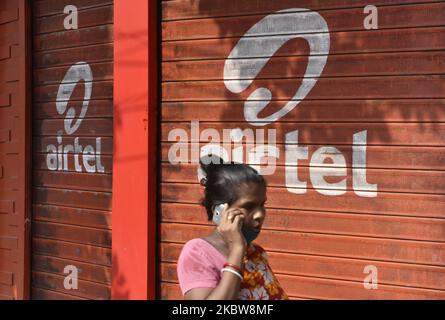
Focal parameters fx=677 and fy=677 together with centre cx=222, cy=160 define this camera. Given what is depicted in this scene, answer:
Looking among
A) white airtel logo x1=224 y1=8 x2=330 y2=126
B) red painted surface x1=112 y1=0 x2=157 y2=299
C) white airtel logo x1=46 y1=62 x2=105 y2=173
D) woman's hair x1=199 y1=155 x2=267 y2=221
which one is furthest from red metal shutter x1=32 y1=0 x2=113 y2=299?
woman's hair x1=199 y1=155 x2=267 y2=221

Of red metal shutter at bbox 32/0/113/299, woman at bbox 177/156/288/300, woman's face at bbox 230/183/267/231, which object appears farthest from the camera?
red metal shutter at bbox 32/0/113/299

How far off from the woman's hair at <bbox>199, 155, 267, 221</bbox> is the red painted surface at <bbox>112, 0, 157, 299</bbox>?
2947 millimetres

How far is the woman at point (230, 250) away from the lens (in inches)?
93.4

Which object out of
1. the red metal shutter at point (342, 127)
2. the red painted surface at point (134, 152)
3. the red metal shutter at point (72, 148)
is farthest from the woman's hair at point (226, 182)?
the red metal shutter at point (72, 148)

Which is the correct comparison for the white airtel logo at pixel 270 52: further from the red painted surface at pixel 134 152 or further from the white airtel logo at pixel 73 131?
the white airtel logo at pixel 73 131

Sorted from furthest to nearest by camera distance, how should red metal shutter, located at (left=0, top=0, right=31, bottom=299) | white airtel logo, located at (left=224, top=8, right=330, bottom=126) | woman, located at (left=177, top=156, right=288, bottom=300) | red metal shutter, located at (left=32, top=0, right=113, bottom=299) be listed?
1. red metal shutter, located at (left=0, top=0, right=31, bottom=299)
2. red metal shutter, located at (left=32, top=0, right=113, bottom=299)
3. white airtel logo, located at (left=224, top=8, right=330, bottom=126)
4. woman, located at (left=177, top=156, right=288, bottom=300)

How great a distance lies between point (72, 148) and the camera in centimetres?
632

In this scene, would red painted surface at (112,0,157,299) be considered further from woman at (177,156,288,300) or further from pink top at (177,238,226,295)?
pink top at (177,238,226,295)

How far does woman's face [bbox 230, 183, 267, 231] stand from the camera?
250 centimetres

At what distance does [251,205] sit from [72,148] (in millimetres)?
4104

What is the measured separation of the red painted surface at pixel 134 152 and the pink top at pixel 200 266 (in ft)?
10.1

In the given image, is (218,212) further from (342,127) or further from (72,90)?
(72,90)

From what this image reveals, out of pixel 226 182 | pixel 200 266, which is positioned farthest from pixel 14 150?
pixel 200 266

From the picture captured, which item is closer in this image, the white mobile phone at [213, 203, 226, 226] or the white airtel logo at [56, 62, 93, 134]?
the white mobile phone at [213, 203, 226, 226]
